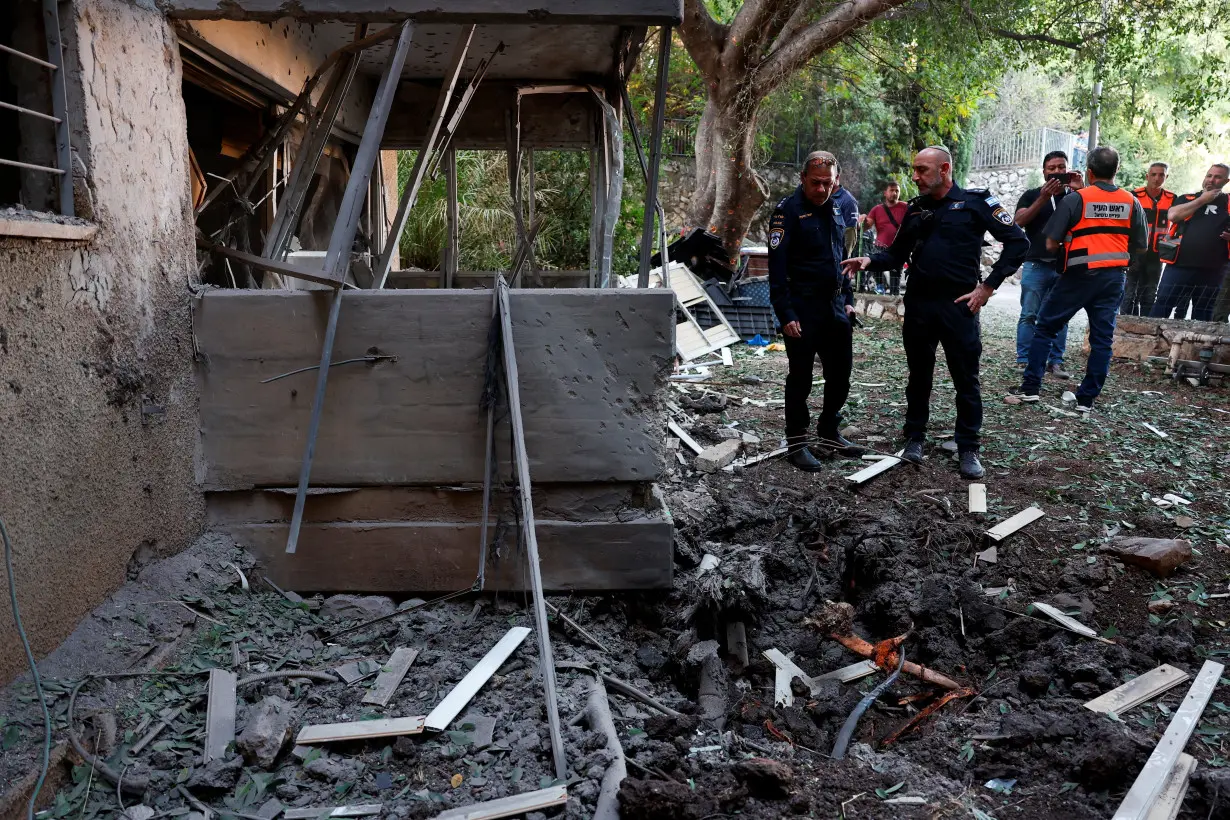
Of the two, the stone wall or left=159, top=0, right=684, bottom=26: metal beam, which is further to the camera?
the stone wall

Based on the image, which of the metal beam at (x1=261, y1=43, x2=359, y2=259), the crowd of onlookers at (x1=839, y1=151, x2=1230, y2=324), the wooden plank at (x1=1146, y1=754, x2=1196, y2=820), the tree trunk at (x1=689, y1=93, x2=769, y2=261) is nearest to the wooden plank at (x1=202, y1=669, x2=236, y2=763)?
the metal beam at (x1=261, y1=43, x2=359, y2=259)

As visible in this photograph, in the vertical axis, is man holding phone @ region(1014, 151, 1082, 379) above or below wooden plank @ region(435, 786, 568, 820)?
above

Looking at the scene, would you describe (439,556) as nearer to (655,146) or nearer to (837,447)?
(655,146)

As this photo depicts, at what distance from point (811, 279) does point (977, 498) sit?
1805mm

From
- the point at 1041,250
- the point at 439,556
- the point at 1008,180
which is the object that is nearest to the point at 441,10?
the point at 439,556

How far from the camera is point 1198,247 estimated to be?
382 inches

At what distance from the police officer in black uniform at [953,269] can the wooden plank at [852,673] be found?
2304mm

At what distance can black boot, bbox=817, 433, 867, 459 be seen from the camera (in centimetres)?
652

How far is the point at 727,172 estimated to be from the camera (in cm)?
1358

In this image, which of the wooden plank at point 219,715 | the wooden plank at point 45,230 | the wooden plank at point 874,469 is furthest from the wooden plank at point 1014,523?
the wooden plank at point 45,230

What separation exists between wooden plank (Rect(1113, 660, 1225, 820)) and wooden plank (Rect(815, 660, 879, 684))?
1222 millimetres

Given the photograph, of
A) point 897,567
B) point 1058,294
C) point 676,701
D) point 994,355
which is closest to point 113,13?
point 676,701

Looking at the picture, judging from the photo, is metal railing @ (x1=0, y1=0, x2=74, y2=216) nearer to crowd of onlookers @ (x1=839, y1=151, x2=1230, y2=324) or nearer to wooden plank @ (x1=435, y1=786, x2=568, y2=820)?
wooden plank @ (x1=435, y1=786, x2=568, y2=820)

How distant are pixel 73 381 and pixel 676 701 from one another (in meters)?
2.64
